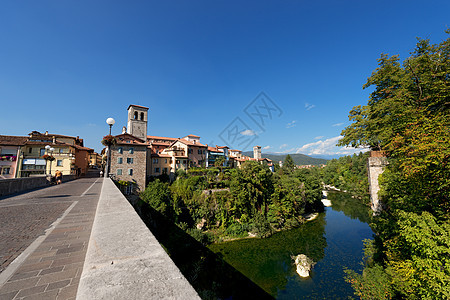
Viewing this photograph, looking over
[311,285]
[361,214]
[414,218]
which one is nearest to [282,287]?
[311,285]

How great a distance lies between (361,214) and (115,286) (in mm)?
43812

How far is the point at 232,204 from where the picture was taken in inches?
Result: 1094

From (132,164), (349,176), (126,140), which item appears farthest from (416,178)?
(349,176)

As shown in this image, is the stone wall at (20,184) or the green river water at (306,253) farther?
the green river water at (306,253)

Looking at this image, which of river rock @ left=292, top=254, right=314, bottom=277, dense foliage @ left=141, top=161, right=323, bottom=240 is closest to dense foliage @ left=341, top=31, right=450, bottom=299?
river rock @ left=292, top=254, right=314, bottom=277

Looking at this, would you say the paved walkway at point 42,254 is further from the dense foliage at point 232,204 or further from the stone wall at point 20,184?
the dense foliage at point 232,204

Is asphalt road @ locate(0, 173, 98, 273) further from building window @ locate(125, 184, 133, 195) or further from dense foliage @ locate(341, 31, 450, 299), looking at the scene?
building window @ locate(125, 184, 133, 195)

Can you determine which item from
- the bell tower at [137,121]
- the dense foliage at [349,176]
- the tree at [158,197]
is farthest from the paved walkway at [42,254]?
the dense foliage at [349,176]

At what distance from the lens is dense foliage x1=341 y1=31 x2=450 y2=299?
657cm

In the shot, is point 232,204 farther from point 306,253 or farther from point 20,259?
point 20,259

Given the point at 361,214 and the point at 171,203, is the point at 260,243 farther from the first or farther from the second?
the point at 361,214

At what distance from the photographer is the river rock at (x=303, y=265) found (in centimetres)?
1652

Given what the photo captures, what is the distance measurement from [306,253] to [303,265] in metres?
3.59

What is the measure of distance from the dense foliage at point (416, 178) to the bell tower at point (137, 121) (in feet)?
135
